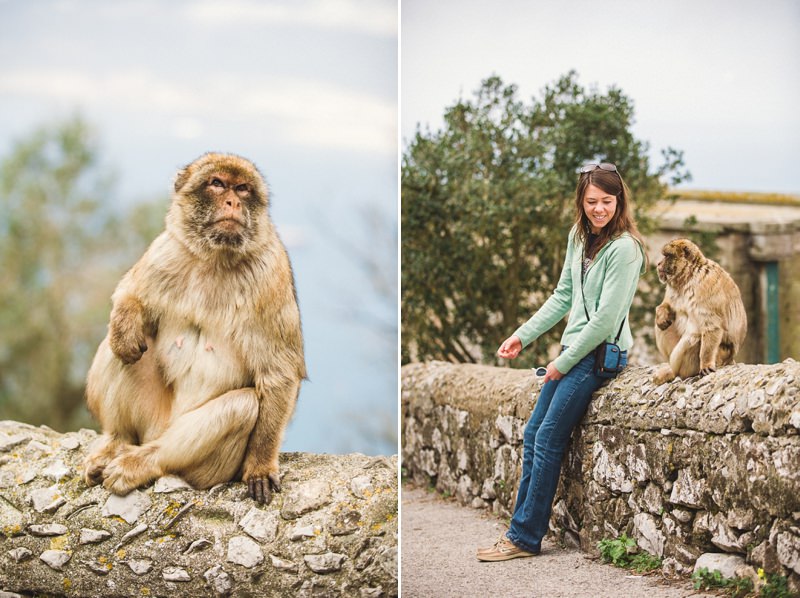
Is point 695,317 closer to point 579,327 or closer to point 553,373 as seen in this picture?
point 579,327

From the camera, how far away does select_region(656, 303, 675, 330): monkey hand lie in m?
4.14

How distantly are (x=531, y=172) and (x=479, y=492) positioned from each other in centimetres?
299

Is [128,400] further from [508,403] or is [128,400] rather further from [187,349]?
[508,403]

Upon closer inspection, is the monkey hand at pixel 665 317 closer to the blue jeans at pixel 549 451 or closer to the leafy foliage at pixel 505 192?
the blue jeans at pixel 549 451

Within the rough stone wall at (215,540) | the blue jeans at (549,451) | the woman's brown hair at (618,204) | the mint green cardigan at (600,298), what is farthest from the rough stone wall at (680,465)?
the rough stone wall at (215,540)

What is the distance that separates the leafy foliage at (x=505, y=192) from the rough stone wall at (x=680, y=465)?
2.38 meters

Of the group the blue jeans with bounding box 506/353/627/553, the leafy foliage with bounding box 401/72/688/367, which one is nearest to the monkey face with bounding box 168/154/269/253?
the blue jeans with bounding box 506/353/627/553

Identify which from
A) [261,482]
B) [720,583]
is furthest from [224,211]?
[720,583]

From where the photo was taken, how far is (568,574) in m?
3.85

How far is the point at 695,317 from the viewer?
12.9ft

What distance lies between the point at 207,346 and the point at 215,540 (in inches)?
31.3

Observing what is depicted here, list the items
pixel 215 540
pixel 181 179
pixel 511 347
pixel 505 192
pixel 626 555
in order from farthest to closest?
pixel 505 192, pixel 511 347, pixel 626 555, pixel 181 179, pixel 215 540

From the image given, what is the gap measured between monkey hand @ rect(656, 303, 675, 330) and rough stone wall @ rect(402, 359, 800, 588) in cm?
23

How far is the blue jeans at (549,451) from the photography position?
400cm
